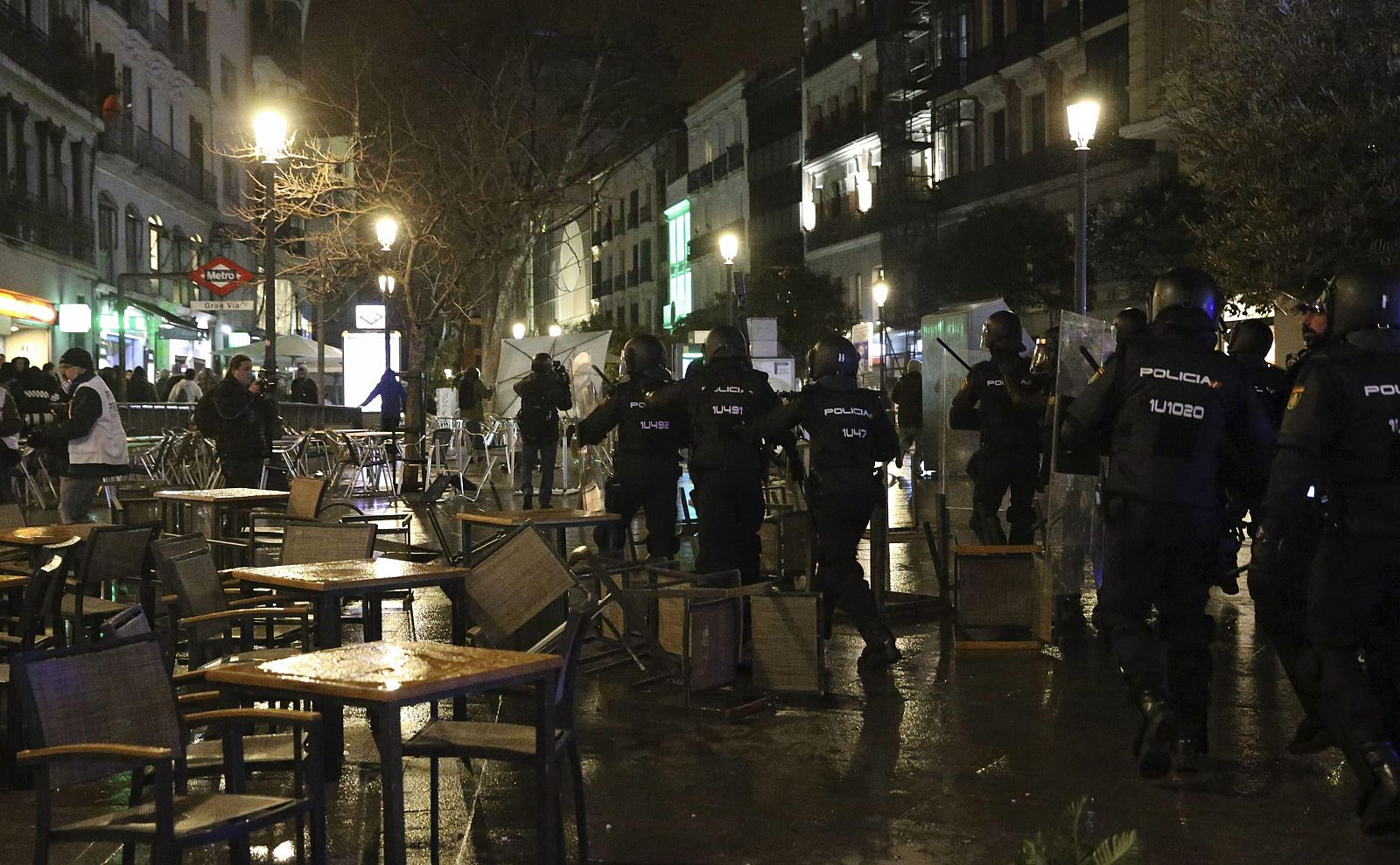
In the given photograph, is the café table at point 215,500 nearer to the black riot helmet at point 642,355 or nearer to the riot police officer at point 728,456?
the black riot helmet at point 642,355

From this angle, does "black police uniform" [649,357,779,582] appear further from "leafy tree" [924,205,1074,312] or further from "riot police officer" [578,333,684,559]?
"leafy tree" [924,205,1074,312]

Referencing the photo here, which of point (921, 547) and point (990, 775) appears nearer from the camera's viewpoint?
point (990, 775)

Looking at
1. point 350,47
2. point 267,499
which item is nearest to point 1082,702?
point 267,499

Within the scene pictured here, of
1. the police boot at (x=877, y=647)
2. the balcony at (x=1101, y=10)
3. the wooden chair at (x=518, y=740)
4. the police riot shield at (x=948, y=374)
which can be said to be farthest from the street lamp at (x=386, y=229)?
the balcony at (x=1101, y=10)

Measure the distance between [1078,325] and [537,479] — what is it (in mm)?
17179

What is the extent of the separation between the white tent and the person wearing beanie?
34.1 ft

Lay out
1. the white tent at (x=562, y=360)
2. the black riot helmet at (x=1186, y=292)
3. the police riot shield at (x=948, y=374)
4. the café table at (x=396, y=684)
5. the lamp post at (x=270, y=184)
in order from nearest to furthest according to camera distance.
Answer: the café table at (x=396, y=684), the black riot helmet at (x=1186, y=292), the police riot shield at (x=948, y=374), the lamp post at (x=270, y=184), the white tent at (x=562, y=360)

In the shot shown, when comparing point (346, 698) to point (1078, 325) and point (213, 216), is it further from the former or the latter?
point (213, 216)

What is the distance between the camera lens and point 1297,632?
254 inches

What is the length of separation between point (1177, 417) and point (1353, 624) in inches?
42.0

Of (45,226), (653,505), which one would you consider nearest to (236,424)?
(653,505)

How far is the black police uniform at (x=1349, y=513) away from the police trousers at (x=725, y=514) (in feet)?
11.9

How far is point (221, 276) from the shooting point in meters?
21.0

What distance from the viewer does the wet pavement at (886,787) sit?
17.7 ft
